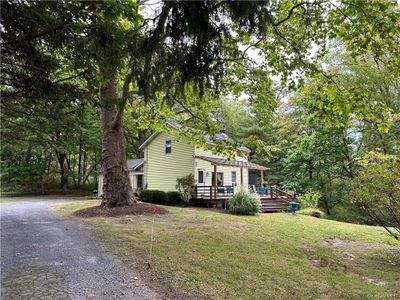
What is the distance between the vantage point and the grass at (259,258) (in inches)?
188

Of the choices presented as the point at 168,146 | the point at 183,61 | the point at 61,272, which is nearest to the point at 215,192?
the point at 168,146

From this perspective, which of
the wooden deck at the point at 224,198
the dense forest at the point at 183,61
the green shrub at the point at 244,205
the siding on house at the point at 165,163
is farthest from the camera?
the siding on house at the point at 165,163

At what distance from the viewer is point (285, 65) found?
7750 mm

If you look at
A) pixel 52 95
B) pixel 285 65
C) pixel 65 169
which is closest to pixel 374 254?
pixel 285 65

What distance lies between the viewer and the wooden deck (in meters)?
16.6

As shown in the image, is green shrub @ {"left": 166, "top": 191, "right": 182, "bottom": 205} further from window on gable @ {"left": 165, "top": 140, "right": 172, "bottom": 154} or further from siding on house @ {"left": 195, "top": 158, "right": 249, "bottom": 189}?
window on gable @ {"left": 165, "top": 140, "right": 172, "bottom": 154}

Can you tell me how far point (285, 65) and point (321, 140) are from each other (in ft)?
48.5

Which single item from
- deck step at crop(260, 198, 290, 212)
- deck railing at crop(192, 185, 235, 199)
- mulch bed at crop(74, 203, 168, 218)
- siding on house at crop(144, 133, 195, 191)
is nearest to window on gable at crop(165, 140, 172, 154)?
siding on house at crop(144, 133, 195, 191)

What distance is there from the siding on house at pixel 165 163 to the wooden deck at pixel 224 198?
2.22 m

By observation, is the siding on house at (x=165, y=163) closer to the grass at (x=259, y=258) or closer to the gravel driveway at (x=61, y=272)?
the grass at (x=259, y=258)

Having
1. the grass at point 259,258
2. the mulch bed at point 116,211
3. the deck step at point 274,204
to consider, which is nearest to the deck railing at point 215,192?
the deck step at point 274,204

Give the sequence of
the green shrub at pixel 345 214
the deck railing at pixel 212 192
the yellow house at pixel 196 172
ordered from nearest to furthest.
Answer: the deck railing at pixel 212 192
the yellow house at pixel 196 172
the green shrub at pixel 345 214

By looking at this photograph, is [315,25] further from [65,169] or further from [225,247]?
[65,169]

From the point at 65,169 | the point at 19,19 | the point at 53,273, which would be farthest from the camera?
the point at 65,169
